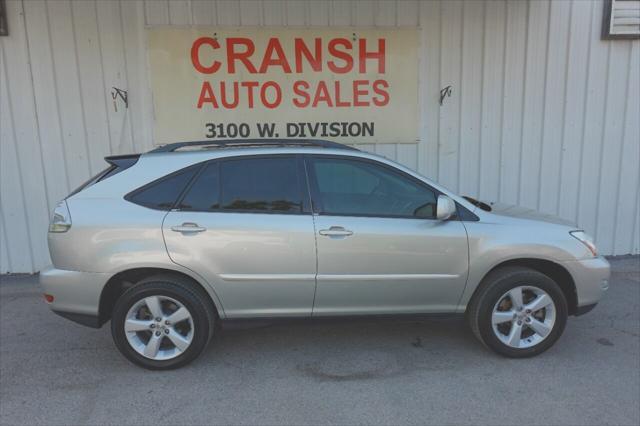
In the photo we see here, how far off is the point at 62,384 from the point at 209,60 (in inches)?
151

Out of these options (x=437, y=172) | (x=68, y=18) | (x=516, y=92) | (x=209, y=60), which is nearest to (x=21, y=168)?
(x=68, y=18)

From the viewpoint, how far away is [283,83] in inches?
224

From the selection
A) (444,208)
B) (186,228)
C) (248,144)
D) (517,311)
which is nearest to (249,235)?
(186,228)

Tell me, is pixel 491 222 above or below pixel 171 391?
above

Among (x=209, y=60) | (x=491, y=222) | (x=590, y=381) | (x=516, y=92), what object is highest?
(x=209, y=60)

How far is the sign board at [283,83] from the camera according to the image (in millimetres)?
5566

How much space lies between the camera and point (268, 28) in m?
5.55

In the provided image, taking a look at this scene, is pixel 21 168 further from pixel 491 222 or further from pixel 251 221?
pixel 491 222

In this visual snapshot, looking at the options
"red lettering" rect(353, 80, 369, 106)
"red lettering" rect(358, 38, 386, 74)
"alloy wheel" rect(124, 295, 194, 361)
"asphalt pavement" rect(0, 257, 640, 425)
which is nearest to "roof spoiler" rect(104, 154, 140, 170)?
"alloy wheel" rect(124, 295, 194, 361)

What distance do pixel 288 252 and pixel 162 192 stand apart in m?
1.02

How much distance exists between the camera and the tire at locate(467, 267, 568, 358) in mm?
3529

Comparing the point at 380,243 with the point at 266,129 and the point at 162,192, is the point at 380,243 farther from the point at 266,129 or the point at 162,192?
the point at 266,129

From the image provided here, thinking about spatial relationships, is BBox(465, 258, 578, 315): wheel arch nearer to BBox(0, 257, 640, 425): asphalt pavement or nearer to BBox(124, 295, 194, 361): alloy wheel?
BBox(0, 257, 640, 425): asphalt pavement

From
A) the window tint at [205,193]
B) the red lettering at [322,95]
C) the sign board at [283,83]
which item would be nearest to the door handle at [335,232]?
the window tint at [205,193]
